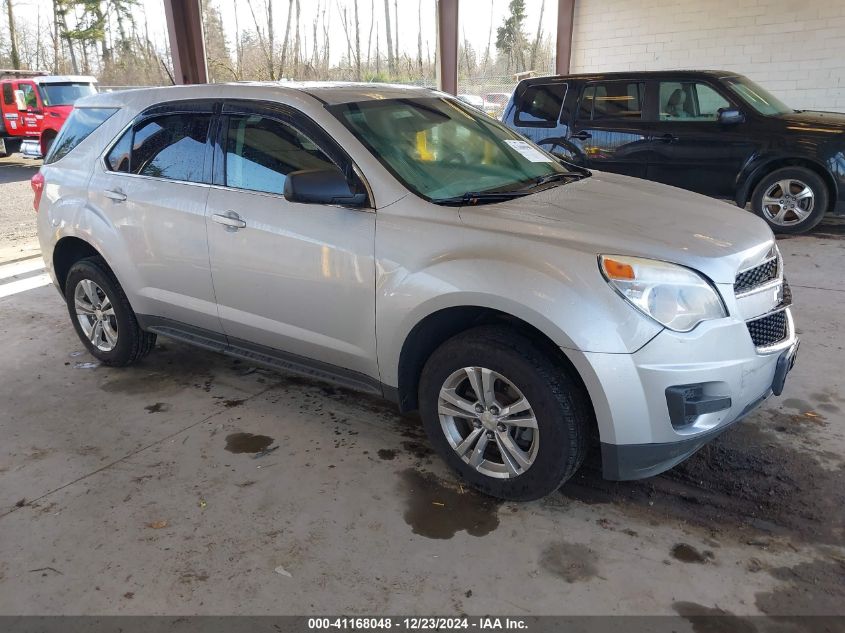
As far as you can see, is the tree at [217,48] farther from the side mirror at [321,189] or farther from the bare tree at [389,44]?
the side mirror at [321,189]

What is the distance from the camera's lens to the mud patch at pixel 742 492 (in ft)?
9.12

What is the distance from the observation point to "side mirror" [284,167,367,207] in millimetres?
3016

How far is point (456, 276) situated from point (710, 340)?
1.01 m

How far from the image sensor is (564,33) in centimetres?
1326

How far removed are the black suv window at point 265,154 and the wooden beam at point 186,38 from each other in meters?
9.17

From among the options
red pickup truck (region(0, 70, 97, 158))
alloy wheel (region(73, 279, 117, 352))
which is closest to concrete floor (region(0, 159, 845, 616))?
alloy wheel (region(73, 279, 117, 352))

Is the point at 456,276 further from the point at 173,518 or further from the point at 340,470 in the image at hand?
the point at 173,518

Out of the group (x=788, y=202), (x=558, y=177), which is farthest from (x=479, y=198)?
(x=788, y=202)

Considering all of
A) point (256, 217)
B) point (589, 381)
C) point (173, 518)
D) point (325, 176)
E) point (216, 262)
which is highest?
point (325, 176)

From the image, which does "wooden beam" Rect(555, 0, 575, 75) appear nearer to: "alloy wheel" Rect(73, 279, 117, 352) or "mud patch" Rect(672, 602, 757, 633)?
"alloy wheel" Rect(73, 279, 117, 352)

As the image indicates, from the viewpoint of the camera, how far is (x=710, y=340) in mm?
2551


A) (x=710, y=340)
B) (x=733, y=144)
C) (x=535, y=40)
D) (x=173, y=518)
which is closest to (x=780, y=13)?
(x=733, y=144)

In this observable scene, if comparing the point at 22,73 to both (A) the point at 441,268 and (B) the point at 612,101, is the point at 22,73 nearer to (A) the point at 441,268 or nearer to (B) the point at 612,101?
(B) the point at 612,101

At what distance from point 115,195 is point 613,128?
594 centimetres
